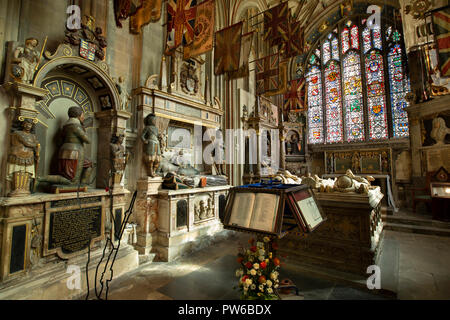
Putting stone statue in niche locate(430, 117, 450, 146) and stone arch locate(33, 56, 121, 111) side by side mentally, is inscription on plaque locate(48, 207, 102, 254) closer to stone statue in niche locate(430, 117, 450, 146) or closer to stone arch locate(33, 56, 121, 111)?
stone arch locate(33, 56, 121, 111)

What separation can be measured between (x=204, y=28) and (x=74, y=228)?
15.1ft

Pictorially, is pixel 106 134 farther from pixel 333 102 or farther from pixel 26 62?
pixel 333 102

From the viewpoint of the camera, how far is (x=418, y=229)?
241 inches

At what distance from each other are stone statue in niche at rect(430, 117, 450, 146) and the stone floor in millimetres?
5114

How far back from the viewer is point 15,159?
280 centimetres

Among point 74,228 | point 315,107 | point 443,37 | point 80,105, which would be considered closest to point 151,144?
point 80,105

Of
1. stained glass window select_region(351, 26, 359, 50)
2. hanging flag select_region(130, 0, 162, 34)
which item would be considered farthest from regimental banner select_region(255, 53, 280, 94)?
stained glass window select_region(351, 26, 359, 50)

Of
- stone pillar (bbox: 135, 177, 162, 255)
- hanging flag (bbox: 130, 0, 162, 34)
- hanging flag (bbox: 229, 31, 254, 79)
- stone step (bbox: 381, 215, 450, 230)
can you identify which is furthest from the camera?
hanging flag (bbox: 229, 31, 254, 79)

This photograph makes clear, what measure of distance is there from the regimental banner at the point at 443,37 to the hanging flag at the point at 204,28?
13.1ft

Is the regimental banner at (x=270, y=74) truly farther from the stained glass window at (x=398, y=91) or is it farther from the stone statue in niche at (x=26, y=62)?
the stained glass window at (x=398, y=91)

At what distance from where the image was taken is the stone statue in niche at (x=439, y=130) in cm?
776

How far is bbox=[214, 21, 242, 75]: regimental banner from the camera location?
5.56 meters

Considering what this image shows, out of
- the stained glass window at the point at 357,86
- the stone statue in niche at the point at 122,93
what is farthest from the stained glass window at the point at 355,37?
the stone statue in niche at the point at 122,93
